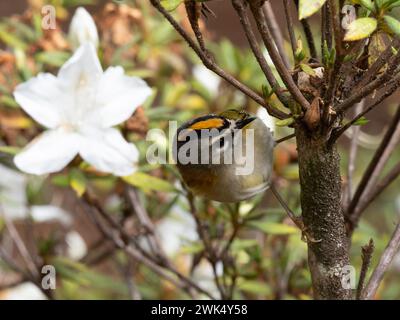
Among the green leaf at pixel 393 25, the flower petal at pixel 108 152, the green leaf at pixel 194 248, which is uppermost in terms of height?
the green leaf at pixel 393 25

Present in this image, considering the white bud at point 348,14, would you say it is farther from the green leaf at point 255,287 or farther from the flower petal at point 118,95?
the green leaf at point 255,287

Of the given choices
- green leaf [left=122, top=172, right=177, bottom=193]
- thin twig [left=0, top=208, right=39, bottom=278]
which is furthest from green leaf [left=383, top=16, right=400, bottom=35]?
thin twig [left=0, top=208, right=39, bottom=278]

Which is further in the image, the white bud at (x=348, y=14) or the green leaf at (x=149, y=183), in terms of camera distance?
the green leaf at (x=149, y=183)

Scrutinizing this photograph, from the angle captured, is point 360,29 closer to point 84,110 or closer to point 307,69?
point 307,69

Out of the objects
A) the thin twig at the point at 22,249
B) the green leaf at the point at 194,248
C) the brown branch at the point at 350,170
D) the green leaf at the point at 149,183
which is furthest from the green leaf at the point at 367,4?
the thin twig at the point at 22,249

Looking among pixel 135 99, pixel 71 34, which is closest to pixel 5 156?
pixel 71 34

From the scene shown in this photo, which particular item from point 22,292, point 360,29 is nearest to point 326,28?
point 360,29
